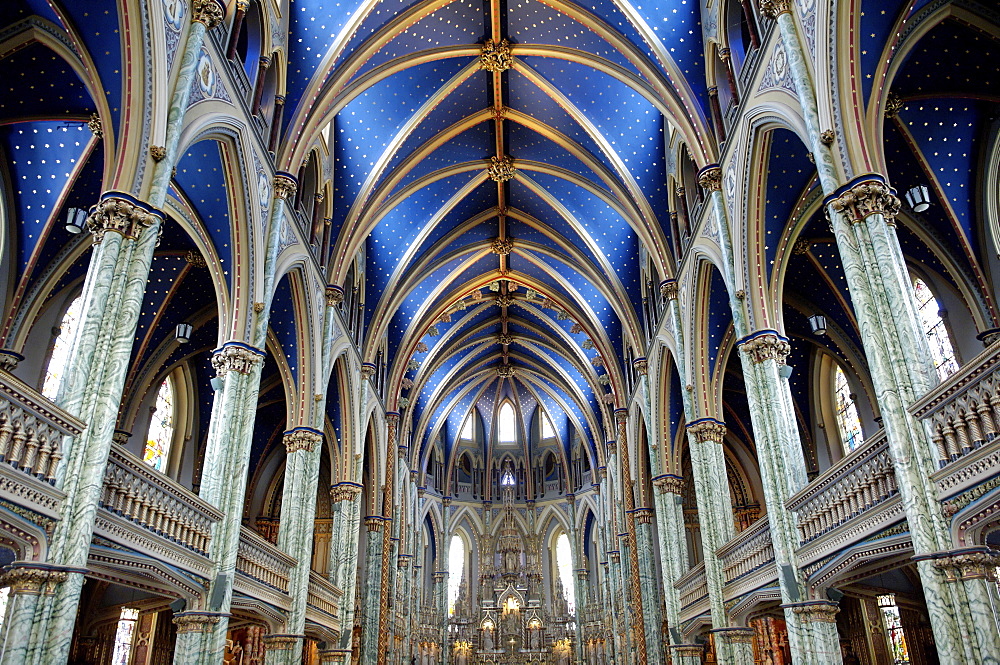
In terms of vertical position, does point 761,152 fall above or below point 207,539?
above

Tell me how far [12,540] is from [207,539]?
15.7 feet

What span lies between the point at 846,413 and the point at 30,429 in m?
19.1

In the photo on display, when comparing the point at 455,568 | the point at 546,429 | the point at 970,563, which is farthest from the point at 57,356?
the point at 546,429

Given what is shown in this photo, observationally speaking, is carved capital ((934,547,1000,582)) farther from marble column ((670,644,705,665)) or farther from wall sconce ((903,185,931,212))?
marble column ((670,644,705,665))

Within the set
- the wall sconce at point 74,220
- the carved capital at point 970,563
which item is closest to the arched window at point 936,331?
the carved capital at point 970,563

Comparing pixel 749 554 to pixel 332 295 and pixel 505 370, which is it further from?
pixel 505 370

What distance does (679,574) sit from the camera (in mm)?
20703

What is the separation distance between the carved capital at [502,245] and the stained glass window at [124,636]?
15884 millimetres

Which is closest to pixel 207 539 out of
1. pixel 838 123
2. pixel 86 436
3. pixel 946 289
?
pixel 86 436

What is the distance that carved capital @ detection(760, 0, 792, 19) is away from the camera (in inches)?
435

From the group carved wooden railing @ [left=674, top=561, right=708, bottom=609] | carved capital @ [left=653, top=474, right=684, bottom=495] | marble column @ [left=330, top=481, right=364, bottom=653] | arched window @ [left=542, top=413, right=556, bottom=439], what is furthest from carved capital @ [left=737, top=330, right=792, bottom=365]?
arched window @ [left=542, top=413, right=556, bottom=439]

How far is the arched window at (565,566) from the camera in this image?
38.6 m

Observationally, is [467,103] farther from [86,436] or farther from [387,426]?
[86,436]

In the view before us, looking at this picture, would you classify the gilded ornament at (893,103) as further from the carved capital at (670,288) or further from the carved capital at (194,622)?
the carved capital at (194,622)
